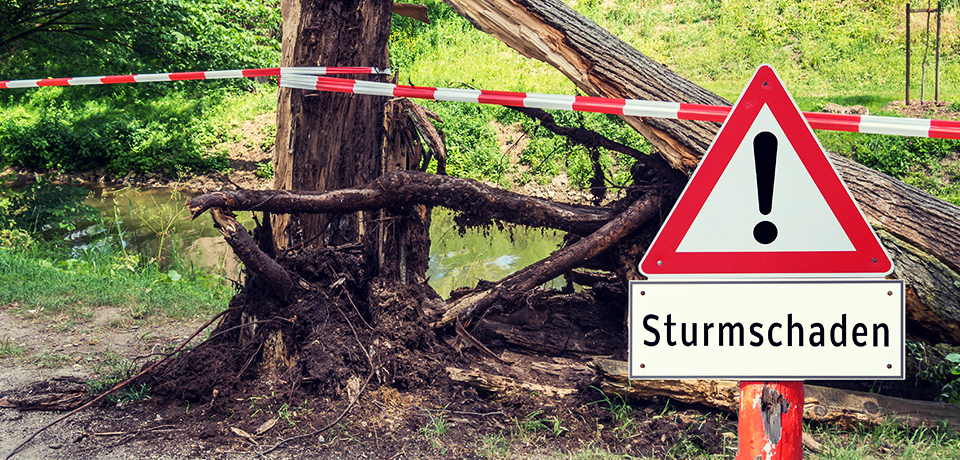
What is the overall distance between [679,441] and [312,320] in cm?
199

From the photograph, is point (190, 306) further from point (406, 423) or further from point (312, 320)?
point (406, 423)

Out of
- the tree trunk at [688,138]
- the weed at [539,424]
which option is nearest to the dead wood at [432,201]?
the tree trunk at [688,138]

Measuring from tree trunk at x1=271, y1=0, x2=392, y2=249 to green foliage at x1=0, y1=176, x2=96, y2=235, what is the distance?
531 centimetres

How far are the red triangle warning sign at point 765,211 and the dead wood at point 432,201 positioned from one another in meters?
2.20

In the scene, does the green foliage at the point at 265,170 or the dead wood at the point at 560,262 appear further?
the green foliage at the point at 265,170

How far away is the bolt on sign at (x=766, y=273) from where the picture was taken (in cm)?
156

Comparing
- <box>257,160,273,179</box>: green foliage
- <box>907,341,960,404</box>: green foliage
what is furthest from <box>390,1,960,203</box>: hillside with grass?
<box>907,341,960,404</box>: green foliage

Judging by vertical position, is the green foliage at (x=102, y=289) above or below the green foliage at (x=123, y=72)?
below

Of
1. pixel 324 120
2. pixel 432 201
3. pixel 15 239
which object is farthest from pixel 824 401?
pixel 15 239

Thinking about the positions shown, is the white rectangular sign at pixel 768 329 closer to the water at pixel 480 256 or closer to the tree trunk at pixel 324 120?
the tree trunk at pixel 324 120

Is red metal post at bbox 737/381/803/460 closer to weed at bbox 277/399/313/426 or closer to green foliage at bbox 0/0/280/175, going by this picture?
weed at bbox 277/399/313/426

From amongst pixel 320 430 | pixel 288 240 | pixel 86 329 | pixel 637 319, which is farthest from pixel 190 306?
pixel 637 319

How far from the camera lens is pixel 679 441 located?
3066 millimetres

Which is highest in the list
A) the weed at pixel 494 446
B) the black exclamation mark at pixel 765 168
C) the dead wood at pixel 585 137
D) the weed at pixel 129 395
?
the dead wood at pixel 585 137
